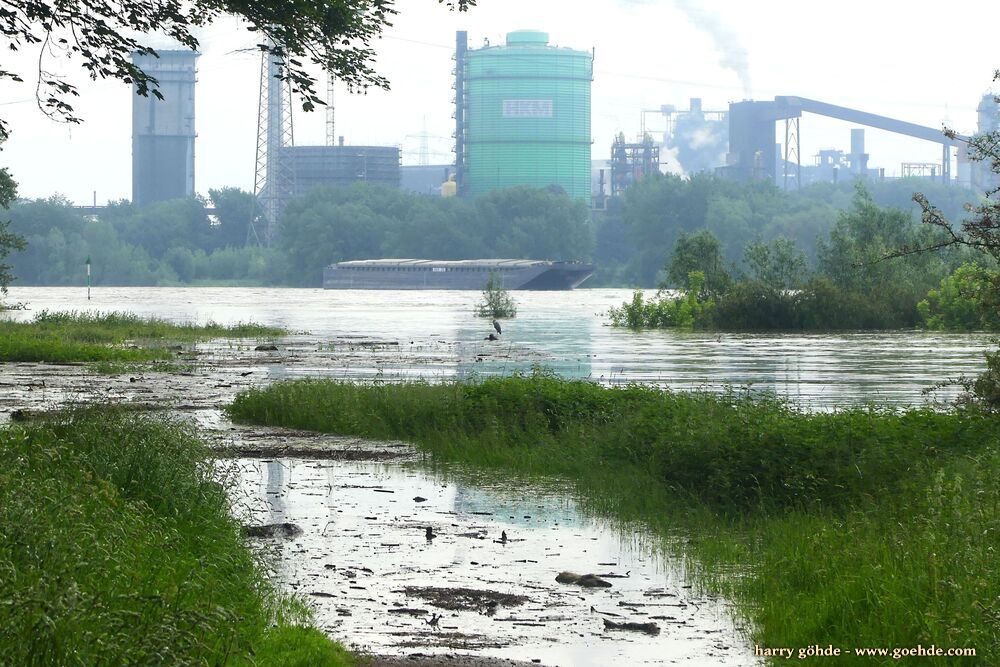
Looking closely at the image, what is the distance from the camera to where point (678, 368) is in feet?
119

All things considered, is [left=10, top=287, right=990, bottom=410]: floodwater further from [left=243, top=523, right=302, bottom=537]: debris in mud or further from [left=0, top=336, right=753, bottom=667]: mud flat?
[left=243, top=523, right=302, bottom=537]: debris in mud

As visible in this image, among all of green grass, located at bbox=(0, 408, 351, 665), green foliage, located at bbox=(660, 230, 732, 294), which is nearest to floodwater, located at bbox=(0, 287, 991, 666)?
green grass, located at bbox=(0, 408, 351, 665)

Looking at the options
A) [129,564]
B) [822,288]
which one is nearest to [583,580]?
[129,564]

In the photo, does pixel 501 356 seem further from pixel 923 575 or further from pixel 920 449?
pixel 923 575

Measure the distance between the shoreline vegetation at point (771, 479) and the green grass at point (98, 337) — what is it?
57.3ft

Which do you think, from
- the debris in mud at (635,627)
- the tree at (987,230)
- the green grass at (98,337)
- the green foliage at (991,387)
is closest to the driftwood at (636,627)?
the debris in mud at (635,627)

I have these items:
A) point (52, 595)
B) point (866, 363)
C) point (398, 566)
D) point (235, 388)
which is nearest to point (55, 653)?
point (52, 595)

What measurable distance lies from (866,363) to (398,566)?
30334 millimetres

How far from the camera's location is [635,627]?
30.2 feet

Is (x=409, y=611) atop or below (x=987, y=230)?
below

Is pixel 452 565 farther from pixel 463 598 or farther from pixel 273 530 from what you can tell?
pixel 273 530

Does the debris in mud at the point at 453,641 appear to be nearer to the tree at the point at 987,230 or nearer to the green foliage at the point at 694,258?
the tree at the point at 987,230

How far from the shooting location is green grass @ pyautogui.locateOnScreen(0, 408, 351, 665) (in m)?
5.88

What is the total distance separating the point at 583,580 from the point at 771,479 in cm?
370
